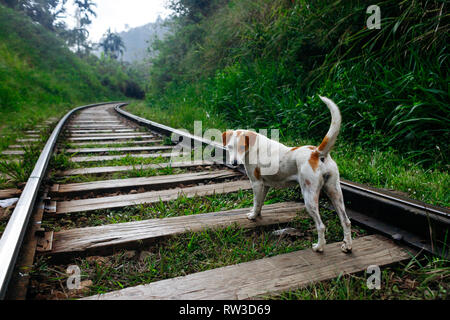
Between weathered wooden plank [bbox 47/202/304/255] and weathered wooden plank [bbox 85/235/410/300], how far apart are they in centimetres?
48

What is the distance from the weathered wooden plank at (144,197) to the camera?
2.33m

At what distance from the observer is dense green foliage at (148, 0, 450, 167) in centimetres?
338

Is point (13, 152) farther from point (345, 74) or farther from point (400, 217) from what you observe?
point (345, 74)

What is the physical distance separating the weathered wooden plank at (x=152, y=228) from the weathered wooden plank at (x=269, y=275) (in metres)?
0.48

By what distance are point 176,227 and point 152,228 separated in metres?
0.16

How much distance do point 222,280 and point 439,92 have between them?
134 inches

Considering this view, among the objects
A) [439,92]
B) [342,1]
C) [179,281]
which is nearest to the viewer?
[179,281]

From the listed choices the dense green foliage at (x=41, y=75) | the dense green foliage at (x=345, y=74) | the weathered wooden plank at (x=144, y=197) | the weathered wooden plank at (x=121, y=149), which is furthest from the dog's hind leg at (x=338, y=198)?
the dense green foliage at (x=41, y=75)

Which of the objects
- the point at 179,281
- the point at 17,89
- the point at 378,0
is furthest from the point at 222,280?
the point at 17,89

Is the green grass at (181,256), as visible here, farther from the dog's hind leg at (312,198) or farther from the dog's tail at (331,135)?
the dog's tail at (331,135)

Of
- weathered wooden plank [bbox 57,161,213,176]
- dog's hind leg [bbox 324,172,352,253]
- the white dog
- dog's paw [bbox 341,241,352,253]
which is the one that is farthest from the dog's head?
weathered wooden plank [bbox 57,161,213,176]

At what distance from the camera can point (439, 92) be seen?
10.6ft

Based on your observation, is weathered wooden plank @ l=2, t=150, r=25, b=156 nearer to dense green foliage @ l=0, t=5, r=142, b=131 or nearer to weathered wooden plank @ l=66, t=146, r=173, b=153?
weathered wooden plank @ l=66, t=146, r=173, b=153
